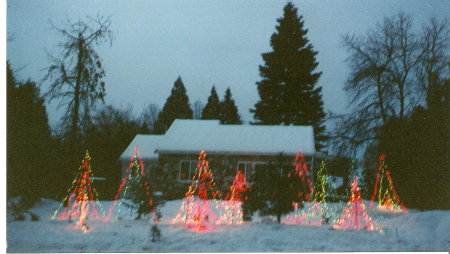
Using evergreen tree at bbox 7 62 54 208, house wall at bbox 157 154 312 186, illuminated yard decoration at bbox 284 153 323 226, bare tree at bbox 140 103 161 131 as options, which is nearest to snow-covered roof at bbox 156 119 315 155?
house wall at bbox 157 154 312 186

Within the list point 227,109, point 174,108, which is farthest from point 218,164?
point 227,109

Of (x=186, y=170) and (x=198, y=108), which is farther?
(x=198, y=108)

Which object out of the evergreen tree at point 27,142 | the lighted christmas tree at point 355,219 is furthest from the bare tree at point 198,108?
the lighted christmas tree at point 355,219

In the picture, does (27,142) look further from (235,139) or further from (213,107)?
(213,107)

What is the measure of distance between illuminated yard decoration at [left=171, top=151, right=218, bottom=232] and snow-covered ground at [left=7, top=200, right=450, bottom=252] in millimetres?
271

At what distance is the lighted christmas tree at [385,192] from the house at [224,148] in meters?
2.83

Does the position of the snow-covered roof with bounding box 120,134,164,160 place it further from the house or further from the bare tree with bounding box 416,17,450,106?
the bare tree with bounding box 416,17,450,106

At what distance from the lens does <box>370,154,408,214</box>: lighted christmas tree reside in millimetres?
9820

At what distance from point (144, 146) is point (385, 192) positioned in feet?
28.4

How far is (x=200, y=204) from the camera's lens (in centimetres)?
931

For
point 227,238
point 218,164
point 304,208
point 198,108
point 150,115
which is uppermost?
point 198,108

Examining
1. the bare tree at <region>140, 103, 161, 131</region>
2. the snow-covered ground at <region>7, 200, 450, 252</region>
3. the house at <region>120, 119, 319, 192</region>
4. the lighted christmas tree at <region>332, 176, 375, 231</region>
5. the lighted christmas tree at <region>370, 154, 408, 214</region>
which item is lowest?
the snow-covered ground at <region>7, 200, 450, 252</region>

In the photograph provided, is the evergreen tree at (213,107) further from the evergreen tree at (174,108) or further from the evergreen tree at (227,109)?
the evergreen tree at (174,108)
